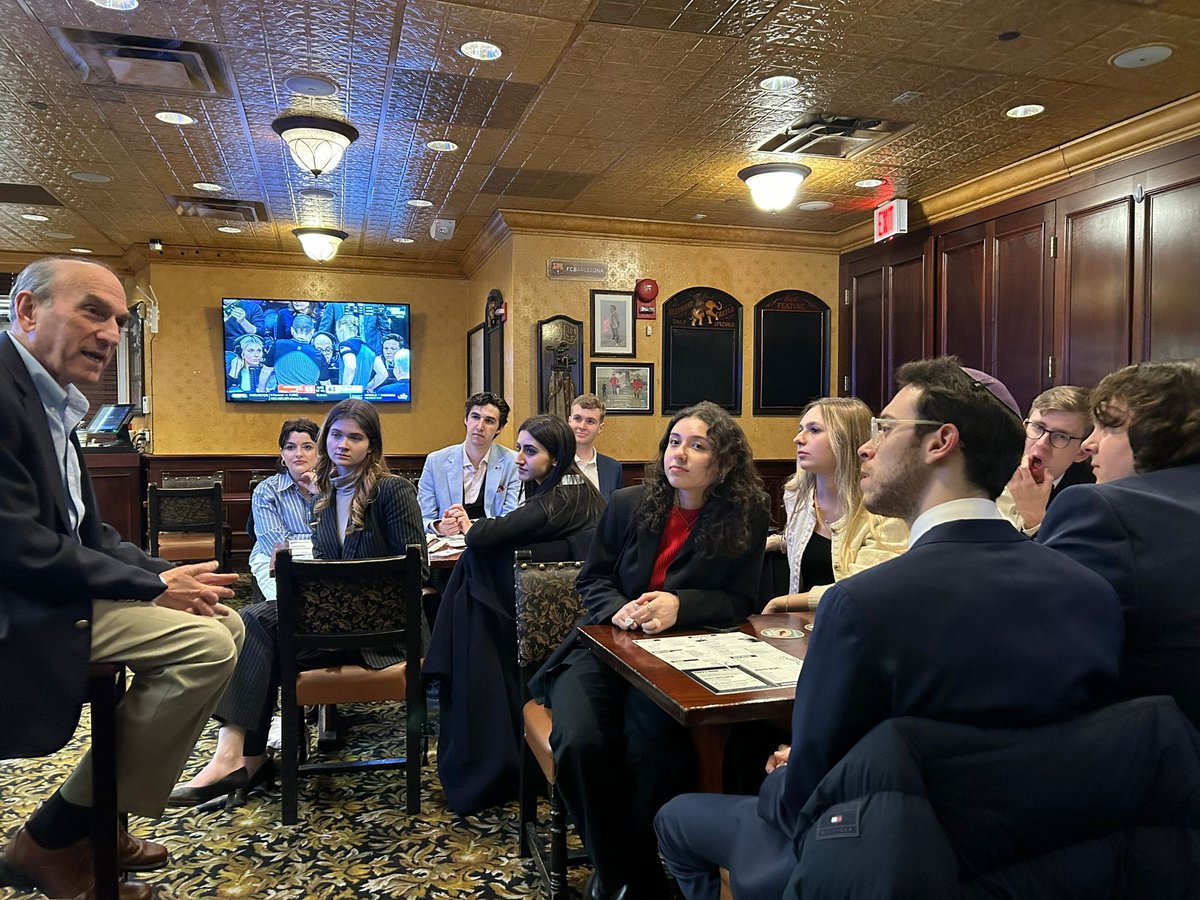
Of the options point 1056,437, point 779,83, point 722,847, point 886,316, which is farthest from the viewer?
point 886,316

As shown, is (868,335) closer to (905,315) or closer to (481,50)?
(905,315)

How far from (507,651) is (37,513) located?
157 centimetres

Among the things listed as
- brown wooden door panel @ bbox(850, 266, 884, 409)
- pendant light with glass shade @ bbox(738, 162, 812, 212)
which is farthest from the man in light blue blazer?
brown wooden door panel @ bbox(850, 266, 884, 409)

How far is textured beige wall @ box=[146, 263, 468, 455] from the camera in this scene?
29.0 feet

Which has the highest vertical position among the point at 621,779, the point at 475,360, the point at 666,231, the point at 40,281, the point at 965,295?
the point at 666,231

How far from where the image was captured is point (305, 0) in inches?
142

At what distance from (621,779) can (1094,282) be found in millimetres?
4973

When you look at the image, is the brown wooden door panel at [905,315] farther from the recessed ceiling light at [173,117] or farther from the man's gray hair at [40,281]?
the man's gray hair at [40,281]

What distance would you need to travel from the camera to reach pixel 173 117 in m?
5.05

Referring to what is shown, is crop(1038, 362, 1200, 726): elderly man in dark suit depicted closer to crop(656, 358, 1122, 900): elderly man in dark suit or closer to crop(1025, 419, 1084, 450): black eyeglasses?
crop(656, 358, 1122, 900): elderly man in dark suit

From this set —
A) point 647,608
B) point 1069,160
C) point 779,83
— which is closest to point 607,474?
point 779,83

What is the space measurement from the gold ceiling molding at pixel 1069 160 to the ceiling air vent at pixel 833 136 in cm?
125

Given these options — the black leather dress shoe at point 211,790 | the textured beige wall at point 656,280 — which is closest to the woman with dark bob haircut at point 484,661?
the black leather dress shoe at point 211,790

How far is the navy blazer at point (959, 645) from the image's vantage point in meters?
1.19
